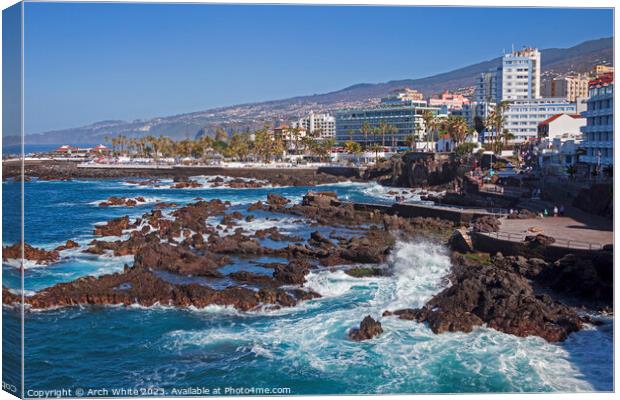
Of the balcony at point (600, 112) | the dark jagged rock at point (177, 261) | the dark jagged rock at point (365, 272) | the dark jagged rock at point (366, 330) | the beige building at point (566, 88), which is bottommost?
the dark jagged rock at point (366, 330)

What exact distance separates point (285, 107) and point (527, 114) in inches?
1654

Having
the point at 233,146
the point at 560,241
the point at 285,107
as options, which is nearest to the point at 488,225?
the point at 560,241

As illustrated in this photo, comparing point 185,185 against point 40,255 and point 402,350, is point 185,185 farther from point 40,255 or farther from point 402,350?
point 402,350

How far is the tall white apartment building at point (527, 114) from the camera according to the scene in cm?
5284

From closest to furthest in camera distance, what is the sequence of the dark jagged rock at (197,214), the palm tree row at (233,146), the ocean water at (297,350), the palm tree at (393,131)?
the ocean water at (297,350)
the dark jagged rock at (197,214)
the palm tree row at (233,146)
the palm tree at (393,131)

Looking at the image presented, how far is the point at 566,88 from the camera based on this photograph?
6512cm

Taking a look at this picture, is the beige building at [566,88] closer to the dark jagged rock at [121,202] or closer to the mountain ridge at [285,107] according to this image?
the mountain ridge at [285,107]

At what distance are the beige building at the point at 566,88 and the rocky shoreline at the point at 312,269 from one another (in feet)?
141

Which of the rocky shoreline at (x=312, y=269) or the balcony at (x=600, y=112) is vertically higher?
the balcony at (x=600, y=112)

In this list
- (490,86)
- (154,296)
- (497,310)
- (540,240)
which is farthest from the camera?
(490,86)

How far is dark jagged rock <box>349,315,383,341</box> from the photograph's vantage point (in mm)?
11250

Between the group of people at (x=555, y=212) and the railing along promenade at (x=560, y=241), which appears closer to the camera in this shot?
the railing along promenade at (x=560, y=241)

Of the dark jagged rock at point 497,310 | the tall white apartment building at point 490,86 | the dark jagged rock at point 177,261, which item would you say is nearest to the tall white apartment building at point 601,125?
the dark jagged rock at point 497,310

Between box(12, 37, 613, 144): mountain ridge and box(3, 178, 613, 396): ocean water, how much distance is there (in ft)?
11.1
